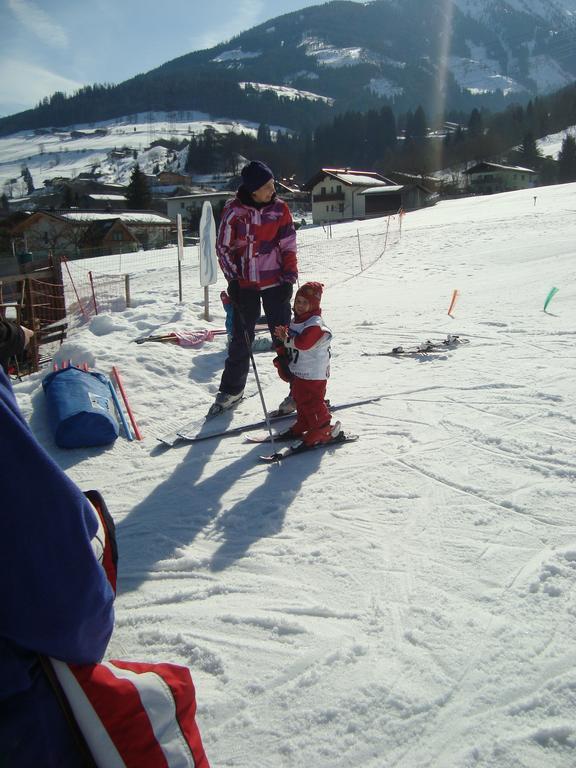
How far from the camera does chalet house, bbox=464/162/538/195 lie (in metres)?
68.8

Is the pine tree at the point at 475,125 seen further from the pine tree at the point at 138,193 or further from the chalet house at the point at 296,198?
the pine tree at the point at 138,193

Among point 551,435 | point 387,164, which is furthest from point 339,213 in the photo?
point 551,435

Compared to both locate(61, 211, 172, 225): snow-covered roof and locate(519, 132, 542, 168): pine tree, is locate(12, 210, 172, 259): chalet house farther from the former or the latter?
locate(519, 132, 542, 168): pine tree

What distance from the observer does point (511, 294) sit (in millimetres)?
9695

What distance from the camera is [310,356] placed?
4016 mm

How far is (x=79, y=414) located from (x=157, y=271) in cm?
1562

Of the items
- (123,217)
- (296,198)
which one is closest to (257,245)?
(123,217)

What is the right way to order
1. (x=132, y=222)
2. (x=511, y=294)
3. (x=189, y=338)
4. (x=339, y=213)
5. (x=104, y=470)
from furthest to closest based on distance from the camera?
(x=339, y=213) → (x=132, y=222) → (x=511, y=294) → (x=189, y=338) → (x=104, y=470)

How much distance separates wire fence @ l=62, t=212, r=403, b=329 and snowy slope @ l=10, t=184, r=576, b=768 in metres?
6.30

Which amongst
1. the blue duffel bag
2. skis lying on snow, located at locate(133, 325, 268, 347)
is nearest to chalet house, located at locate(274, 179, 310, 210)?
skis lying on snow, located at locate(133, 325, 268, 347)

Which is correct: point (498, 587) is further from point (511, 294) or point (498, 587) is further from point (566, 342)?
point (511, 294)

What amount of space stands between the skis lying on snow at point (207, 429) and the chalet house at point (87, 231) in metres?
42.4

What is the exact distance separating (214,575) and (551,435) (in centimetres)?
266

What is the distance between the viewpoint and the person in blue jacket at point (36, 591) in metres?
1.29
